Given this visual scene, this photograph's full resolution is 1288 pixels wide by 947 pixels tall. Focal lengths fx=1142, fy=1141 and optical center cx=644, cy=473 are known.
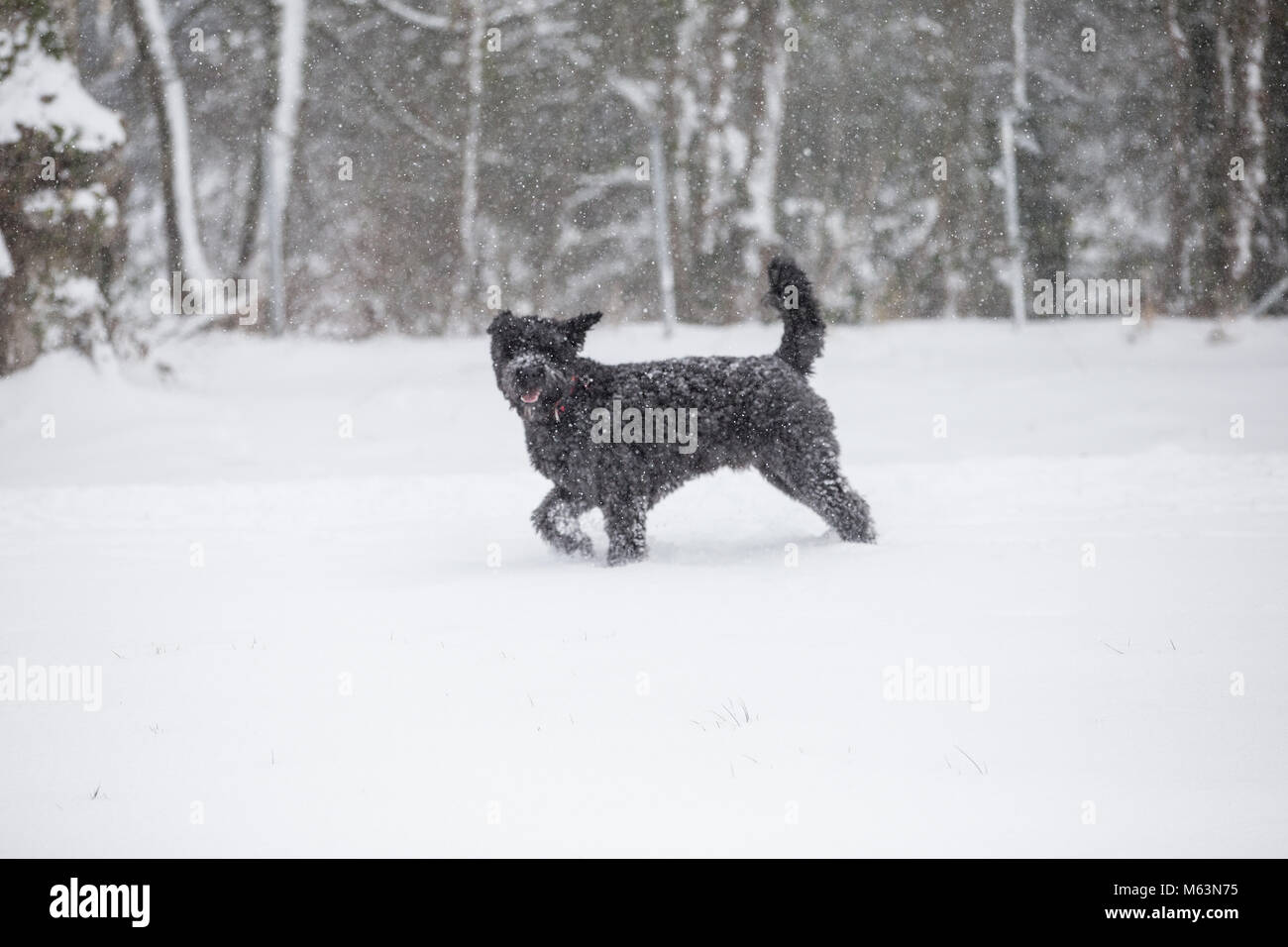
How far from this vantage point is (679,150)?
14359 mm

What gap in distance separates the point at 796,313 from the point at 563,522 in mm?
1698

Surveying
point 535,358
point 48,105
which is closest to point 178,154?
point 48,105

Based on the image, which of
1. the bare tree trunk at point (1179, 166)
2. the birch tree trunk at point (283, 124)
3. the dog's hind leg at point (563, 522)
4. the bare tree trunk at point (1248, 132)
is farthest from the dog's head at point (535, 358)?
the bare tree trunk at point (1179, 166)

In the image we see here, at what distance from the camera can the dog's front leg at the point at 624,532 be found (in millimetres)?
5977

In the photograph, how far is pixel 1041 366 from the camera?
39.5 feet

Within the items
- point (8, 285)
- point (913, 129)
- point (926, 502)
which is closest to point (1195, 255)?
point (913, 129)

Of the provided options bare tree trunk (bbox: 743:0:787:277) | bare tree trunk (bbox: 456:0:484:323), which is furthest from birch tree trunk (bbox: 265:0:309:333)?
bare tree trunk (bbox: 743:0:787:277)

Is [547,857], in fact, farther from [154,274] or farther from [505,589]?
[154,274]

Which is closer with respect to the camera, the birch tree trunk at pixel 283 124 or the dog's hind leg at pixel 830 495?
the dog's hind leg at pixel 830 495

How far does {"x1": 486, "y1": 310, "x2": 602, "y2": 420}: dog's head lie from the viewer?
5.78 metres

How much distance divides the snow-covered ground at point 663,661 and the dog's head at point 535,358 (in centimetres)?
88

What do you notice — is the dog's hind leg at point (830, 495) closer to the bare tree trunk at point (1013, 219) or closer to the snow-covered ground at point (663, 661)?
the snow-covered ground at point (663, 661)

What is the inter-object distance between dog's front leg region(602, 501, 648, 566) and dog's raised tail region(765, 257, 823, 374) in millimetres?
1228

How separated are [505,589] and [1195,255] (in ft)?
38.7
